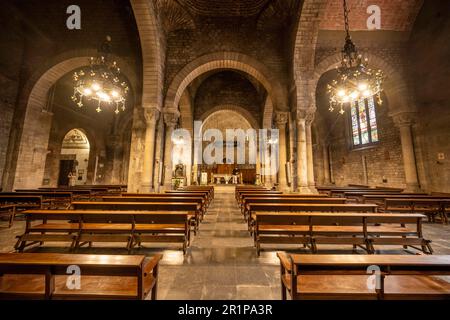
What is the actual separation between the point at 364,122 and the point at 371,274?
41.9 ft

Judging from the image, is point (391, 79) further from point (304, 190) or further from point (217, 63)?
point (217, 63)

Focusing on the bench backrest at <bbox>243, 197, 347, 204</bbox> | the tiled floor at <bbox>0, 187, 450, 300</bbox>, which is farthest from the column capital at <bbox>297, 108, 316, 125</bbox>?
the tiled floor at <bbox>0, 187, 450, 300</bbox>

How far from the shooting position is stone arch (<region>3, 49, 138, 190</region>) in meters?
7.32

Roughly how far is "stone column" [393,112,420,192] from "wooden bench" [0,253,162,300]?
33.6ft

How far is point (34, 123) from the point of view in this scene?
26.1ft

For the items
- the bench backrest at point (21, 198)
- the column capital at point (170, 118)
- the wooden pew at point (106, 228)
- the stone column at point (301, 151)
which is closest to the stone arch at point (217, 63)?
the column capital at point (170, 118)

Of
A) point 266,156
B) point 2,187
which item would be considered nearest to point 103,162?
point 2,187

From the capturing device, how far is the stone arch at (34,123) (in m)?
7.32

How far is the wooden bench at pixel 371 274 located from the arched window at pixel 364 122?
11.6 metres

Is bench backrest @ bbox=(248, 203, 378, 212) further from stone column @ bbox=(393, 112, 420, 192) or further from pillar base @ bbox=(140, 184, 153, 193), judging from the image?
stone column @ bbox=(393, 112, 420, 192)
